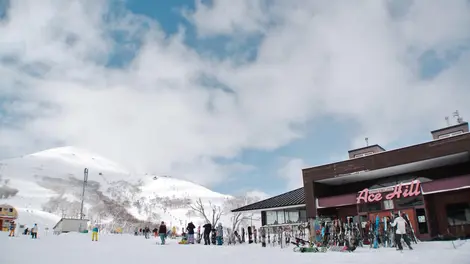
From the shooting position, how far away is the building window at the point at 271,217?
34656 mm

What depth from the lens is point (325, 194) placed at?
3198cm

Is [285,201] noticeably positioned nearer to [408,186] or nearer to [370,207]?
[370,207]

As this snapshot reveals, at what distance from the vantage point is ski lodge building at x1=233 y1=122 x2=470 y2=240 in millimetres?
24844

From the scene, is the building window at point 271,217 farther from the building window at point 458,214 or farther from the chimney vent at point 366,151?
the building window at point 458,214

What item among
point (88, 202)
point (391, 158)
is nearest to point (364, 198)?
point (391, 158)

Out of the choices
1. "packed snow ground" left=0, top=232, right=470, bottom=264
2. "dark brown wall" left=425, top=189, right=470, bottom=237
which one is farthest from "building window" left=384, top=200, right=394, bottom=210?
"packed snow ground" left=0, top=232, right=470, bottom=264

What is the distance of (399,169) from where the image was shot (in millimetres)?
27875

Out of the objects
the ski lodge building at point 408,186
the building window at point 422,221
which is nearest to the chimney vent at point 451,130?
the ski lodge building at point 408,186

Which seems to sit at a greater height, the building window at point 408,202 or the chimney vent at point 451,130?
the chimney vent at point 451,130

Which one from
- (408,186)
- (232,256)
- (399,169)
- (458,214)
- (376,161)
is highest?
(376,161)

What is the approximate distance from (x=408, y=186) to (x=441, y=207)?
2.77m

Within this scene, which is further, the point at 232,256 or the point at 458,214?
the point at 458,214

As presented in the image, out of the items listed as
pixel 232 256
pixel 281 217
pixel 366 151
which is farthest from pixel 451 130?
pixel 232 256

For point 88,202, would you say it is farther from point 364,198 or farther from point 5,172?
point 364,198
